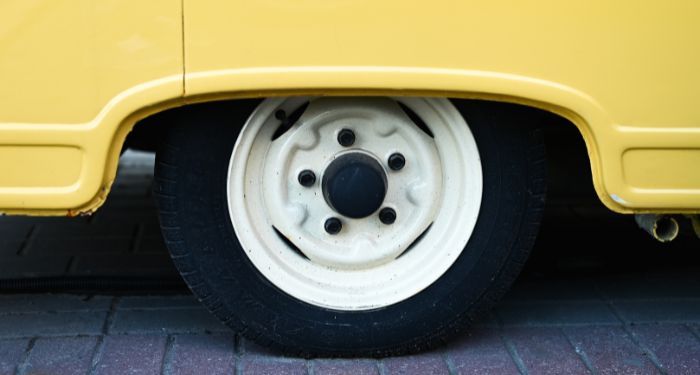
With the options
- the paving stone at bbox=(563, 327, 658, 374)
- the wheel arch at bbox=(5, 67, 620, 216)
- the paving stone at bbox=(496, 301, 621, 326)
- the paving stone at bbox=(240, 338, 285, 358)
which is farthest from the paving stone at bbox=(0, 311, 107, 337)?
the paving stone at bbox=(563, 327, 658, 374)

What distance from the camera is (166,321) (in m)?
2.99

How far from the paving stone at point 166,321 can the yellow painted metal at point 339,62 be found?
629mm

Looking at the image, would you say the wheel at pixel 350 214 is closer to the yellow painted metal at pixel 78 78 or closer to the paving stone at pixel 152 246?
the yellow painted metal at pixel 78 78

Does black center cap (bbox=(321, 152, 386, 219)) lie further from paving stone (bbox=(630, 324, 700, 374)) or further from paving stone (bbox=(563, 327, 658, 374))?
paving stone (bbox=(630, 324, 700, 374))

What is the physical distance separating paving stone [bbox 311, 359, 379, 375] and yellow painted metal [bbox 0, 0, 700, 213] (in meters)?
0.75

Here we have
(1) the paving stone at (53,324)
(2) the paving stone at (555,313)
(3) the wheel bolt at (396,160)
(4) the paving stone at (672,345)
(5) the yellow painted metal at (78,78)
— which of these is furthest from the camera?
(2) the paving stone at (555,313)

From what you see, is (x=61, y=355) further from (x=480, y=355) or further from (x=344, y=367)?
(x=480, y=355)

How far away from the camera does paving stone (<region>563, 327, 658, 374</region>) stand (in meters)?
2.75

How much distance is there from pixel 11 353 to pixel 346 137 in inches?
43.2

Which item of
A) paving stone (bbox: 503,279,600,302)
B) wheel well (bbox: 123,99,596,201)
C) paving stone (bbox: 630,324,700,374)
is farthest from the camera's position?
paving stone (bbox: 503,279,600,302)

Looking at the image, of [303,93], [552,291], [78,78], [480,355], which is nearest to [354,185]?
[303,93]

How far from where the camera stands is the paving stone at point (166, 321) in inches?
115

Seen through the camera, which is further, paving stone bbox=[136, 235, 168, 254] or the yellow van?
paving stone bbox=[136, 235, 168, 254]

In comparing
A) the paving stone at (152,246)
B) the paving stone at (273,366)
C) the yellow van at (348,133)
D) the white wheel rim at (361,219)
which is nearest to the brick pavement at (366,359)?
the paving stone at (273,366)
